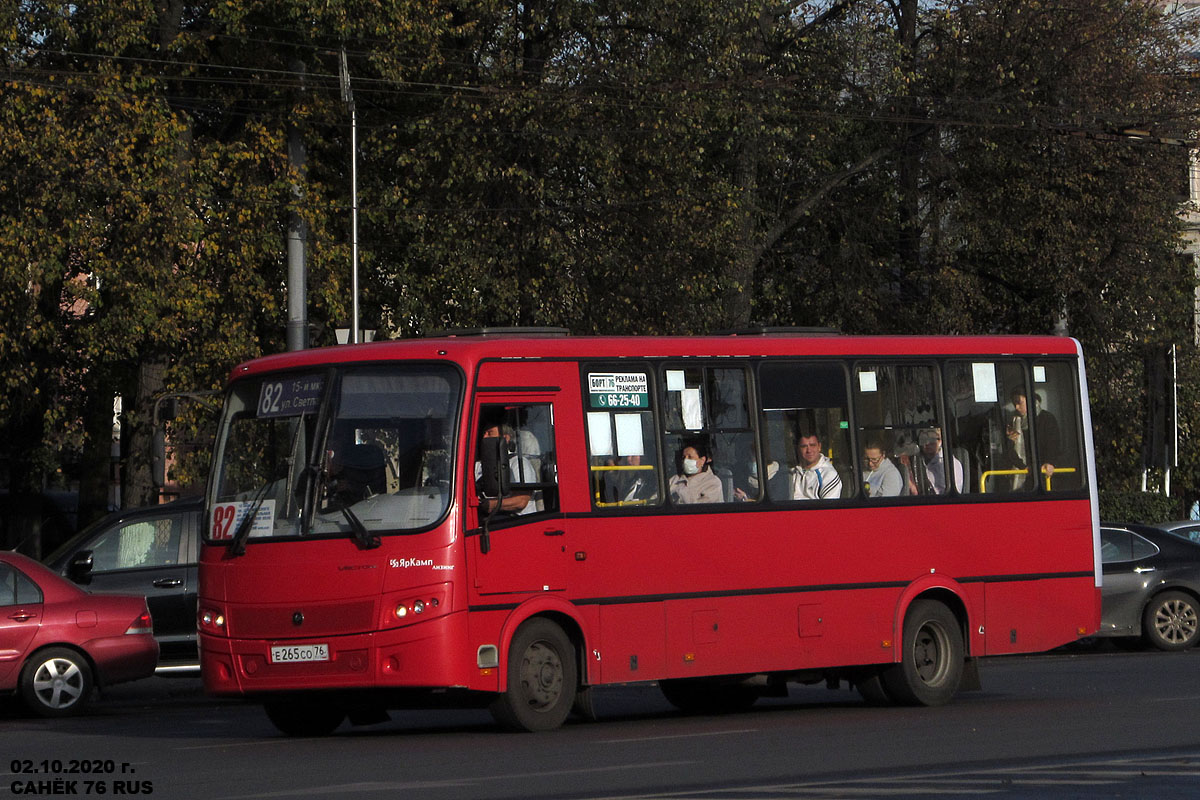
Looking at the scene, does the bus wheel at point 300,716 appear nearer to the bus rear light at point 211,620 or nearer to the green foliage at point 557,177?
the bus rear light at point 211,620

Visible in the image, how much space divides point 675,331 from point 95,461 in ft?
38.3

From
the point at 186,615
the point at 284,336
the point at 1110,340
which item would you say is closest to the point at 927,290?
the point at 1110,340

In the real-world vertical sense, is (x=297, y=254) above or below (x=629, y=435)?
above

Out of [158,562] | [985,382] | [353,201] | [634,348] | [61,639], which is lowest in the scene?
[61,639]

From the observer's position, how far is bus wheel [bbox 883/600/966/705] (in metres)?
15.4

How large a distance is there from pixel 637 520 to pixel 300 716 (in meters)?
2.78

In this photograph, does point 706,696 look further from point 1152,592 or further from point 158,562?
point 1152,592

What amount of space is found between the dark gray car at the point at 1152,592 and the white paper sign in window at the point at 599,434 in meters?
10.4

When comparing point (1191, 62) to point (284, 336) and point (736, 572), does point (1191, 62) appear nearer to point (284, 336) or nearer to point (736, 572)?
point (284, 336)

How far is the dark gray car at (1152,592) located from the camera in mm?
22516

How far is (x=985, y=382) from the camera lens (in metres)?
16.1

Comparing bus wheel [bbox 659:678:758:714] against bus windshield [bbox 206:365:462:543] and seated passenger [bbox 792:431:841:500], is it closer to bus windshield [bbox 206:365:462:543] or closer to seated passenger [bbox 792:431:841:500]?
seated passenger [bbox 792:431:841:500]

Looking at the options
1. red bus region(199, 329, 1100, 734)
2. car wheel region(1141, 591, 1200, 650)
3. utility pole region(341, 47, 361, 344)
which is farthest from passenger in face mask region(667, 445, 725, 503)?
utility pole region(341, 47, 361, 344)

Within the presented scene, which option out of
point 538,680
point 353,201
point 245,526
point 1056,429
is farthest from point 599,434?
point 353,201
